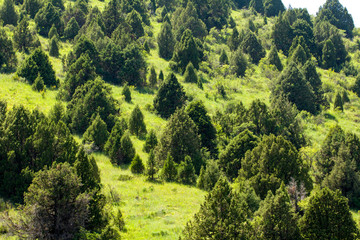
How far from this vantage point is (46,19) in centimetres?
6706

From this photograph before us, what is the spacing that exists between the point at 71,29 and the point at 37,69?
24.3m

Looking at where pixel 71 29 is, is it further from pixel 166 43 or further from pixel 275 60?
pixel 275 60

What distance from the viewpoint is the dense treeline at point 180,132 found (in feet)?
53.6

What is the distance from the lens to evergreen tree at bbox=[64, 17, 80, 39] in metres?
67.7

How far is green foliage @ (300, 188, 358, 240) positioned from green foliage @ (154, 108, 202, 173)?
15047 mm

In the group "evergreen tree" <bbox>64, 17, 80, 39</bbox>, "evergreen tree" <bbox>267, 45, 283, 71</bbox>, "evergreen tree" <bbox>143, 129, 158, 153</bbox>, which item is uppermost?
"evergreen tree" <bbox>267, 45, 283, 71</bbox>

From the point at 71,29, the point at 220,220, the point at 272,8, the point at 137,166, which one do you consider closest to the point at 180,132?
the point at 137,166

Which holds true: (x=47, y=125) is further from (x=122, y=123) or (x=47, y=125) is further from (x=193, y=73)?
A: (x=193, y=73)

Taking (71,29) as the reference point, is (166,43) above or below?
above

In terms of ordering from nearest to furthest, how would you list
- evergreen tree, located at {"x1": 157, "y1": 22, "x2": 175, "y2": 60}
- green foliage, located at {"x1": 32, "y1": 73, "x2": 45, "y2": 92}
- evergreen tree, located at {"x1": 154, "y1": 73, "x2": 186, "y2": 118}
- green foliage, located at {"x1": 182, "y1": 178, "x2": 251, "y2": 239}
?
1. green foliage, located at {"x1": 182, "y1": 178, "x2": 251, "y2": 239}
2. green foliage, located at {"x1": 32, "y1": 73, "x2": 45, "y2": 92}
3. evergreen tree, located at {"x1": 154, "y1": 73, "x2": 186, "y2": 118}
4. evergreen tree, located at {"x1": 157, "y1": 22, "x2": 175, "y2": 60}

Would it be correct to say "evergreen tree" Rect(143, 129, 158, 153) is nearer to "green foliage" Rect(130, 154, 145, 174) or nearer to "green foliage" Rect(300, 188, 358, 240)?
"green foliage" Rect(130, 154, 145, 174)

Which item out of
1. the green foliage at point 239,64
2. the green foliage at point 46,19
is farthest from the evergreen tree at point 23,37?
the green foliage at point 239,64

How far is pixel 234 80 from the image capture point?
67.0 meters

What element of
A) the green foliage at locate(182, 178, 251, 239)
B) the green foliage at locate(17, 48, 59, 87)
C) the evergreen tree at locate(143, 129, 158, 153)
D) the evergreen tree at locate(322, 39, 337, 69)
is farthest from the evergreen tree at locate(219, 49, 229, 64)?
the green foliage at locate(182, 178, 251, 239)
